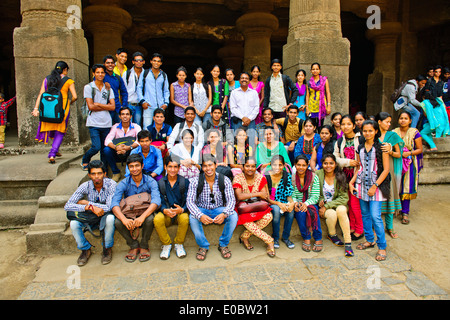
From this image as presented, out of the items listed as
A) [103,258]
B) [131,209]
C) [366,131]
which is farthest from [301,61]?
[103,258]

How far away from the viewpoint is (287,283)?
3092 mm

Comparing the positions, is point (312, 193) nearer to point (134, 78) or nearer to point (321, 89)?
point (321, 89)

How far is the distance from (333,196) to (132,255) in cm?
255

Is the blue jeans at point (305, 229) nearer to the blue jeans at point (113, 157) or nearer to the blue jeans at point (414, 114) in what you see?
the blue jeans at point (113, 157)

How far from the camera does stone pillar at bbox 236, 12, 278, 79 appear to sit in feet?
30.6

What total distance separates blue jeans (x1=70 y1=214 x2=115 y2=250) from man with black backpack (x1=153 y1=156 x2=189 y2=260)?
477mm

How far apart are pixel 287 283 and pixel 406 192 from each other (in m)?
2.64

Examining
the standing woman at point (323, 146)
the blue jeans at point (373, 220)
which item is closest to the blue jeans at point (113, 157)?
the standing woman at point (323, 146)

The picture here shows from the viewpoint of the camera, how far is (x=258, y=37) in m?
9.45

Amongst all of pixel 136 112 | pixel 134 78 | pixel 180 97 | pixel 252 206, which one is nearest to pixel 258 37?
pixel 180 97

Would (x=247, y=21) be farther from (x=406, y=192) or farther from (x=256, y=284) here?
(x=256, y=284)

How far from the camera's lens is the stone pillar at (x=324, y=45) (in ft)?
20.0

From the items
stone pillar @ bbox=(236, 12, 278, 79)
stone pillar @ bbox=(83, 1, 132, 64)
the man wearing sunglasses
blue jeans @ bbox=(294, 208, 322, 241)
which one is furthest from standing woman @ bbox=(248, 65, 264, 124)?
stone pillar @ bbox=(83, 1, 132, 64)

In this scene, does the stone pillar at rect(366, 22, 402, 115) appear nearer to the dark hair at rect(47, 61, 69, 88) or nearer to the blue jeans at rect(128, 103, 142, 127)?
the blue jeans at rect(128, 103, 142, 127)
